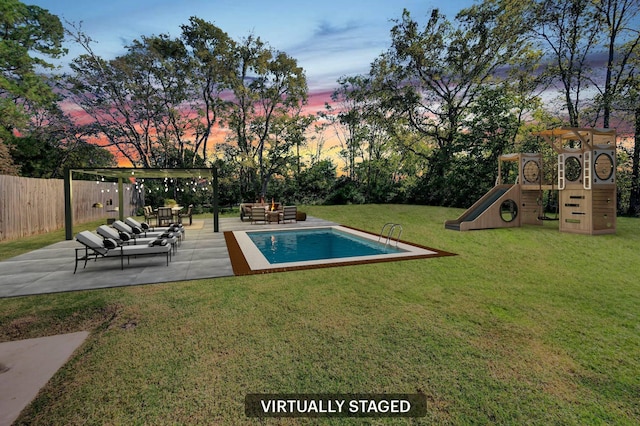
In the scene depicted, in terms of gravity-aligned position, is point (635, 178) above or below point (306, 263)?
above

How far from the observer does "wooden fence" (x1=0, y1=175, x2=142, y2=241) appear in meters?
9.89

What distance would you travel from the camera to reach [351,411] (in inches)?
91.0

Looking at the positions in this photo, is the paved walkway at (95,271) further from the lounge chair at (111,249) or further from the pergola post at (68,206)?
the pergola post at (68,206)

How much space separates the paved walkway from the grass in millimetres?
494

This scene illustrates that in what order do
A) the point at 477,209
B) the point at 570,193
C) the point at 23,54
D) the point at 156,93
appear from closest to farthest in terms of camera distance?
the point at 570,193
the point at 477,209
the point at 23,54
the point at 156,93

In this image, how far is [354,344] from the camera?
3.24 metres

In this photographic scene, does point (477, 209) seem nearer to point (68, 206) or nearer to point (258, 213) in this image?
point (258, 213)

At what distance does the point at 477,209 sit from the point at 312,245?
672 cm

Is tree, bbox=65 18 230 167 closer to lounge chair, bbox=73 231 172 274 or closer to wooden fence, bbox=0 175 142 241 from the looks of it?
wooden fence, bbox=0 175 142 241

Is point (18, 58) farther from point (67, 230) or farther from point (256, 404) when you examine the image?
point (256, 404)

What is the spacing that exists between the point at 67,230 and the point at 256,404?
1080cm

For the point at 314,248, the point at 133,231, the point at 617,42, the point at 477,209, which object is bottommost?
the point at 314,248

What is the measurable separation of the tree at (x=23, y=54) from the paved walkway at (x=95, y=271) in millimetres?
11777

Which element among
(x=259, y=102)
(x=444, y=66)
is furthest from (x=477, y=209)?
(x=259, y=102)
